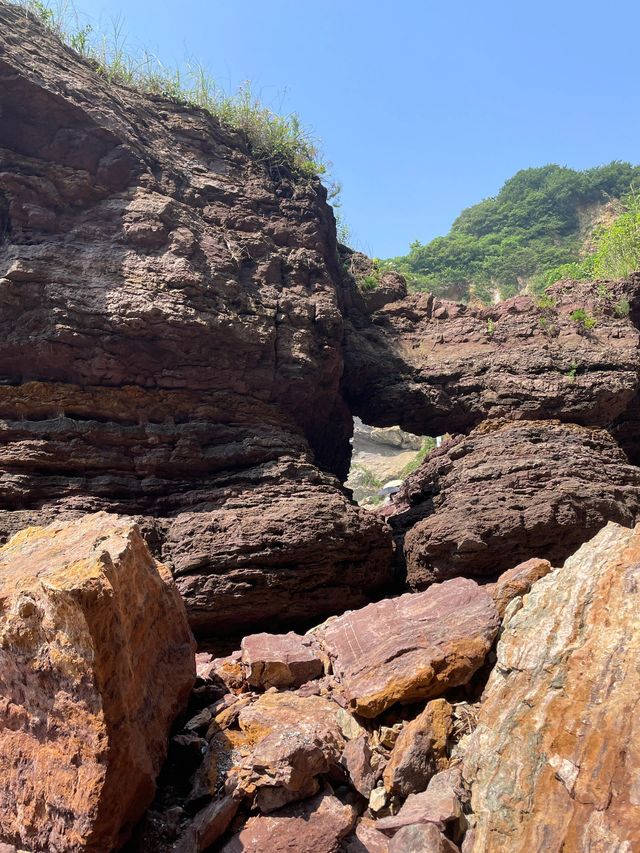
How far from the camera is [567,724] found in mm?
3307

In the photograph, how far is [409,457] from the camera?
3056 centimetres

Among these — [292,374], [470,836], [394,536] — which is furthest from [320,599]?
[470,836]

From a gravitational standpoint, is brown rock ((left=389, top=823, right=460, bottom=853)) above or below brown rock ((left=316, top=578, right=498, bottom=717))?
below

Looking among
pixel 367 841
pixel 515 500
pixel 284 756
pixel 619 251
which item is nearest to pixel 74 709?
pixel 284 756

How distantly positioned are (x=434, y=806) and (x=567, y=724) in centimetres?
89

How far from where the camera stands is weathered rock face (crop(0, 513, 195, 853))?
317cm

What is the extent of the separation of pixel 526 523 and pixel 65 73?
954 centimetres

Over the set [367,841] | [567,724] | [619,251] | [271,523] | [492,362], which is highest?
[619,251]

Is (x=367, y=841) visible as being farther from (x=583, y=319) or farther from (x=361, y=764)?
(x=583, y=319)

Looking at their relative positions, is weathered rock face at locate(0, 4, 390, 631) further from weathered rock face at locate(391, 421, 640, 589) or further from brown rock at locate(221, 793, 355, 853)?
brown rock at locate(221, 793, 355, 853)

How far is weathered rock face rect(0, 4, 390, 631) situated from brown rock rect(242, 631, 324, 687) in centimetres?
186

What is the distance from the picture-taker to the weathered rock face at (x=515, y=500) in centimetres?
754

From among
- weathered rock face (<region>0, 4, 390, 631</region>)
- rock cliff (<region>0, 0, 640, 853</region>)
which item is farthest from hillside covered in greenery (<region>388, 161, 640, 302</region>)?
weathered rock face (<region>0, 4, 390, 631</region>)

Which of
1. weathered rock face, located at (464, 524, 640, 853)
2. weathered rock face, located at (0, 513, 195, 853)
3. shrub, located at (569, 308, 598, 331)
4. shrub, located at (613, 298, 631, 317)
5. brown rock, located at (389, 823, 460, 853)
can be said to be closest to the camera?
weathered rock face, located at (464, 524, 640, 853)
